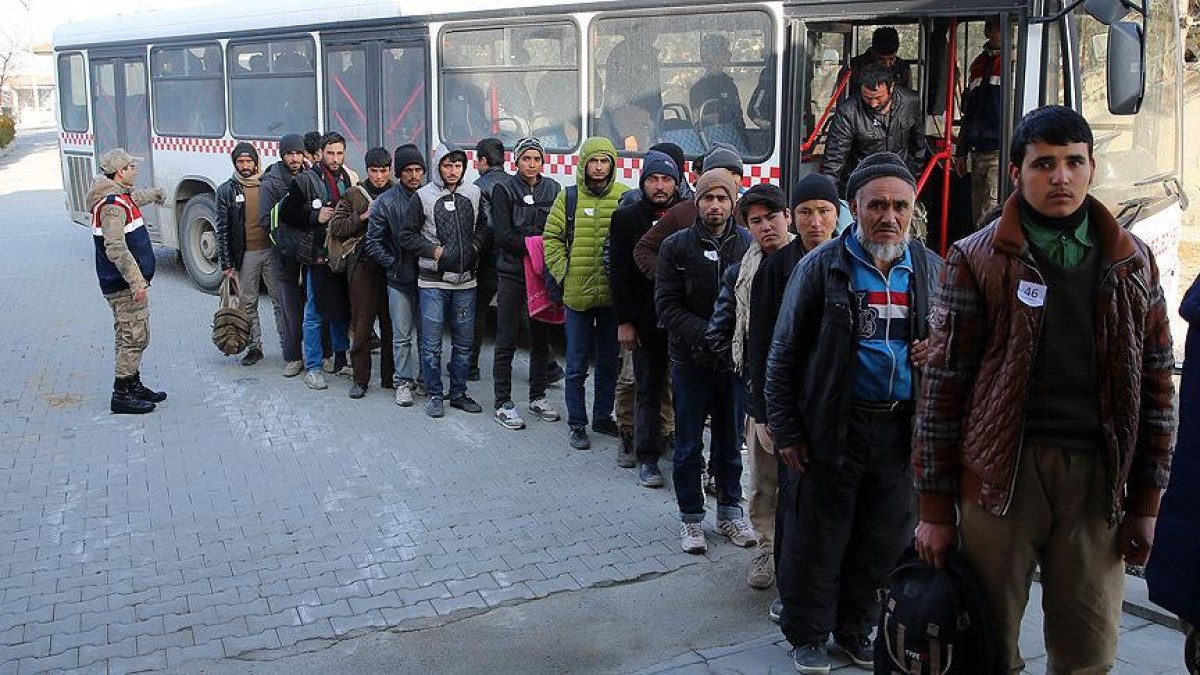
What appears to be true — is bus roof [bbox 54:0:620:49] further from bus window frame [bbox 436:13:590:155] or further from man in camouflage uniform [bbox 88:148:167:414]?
man in camouflage uniform [bbox 88:148:167:414]

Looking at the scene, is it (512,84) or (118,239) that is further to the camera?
(512,84)

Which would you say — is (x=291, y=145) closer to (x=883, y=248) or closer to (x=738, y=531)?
(x=738, y=531)

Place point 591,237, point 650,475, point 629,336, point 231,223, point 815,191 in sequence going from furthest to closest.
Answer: point 231,223
point 591,237
point 650,475
point 629,336
point 815,191

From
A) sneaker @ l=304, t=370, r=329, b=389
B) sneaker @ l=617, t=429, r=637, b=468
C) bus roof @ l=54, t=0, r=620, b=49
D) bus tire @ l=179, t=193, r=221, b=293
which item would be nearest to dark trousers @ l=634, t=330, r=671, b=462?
sneaker @ l=617, t=429, r=637, b=468

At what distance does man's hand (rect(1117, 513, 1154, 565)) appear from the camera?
2979 millimetres

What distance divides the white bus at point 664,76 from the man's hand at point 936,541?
3983mm

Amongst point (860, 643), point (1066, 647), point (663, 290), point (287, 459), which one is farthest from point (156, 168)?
point (1066, 647)

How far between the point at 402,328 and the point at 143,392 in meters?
1.78

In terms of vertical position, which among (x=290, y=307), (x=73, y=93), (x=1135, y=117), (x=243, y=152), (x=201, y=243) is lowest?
(x=290, y=307)

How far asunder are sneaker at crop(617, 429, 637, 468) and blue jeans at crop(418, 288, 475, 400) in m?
1.55

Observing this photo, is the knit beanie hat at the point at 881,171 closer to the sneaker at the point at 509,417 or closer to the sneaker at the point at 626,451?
Result: the sneaker at the point at 626,451

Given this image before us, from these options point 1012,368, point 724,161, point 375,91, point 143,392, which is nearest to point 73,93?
point 375,91

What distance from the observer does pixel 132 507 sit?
605 centimetres

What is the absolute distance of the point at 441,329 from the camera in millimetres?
7805
